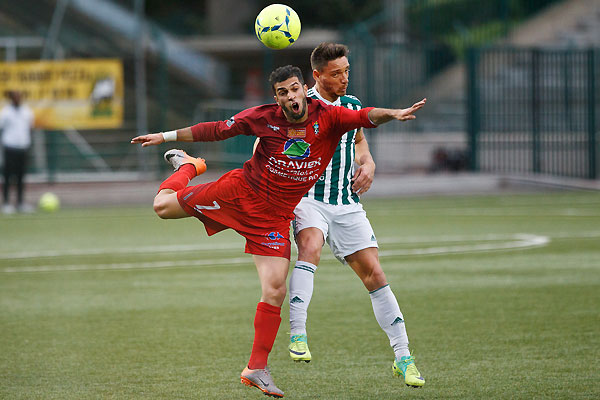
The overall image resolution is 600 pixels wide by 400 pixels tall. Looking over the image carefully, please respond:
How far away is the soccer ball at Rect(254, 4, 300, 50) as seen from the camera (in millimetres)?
6957

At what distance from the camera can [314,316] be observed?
8875mm

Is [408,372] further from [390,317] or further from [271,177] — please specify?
[271,177]

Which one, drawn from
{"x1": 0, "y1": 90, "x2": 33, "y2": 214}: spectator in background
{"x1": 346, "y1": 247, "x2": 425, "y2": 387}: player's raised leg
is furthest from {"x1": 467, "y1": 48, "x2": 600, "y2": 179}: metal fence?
{"x1": 346, "y1": 247, "x2": 425, "y2": 387}: player's raised leg

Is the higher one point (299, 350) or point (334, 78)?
point (334, 78)

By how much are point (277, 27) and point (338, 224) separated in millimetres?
1477

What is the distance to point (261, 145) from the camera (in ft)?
21.4

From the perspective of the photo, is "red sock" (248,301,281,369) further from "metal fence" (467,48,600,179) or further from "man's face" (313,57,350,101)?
"metal fence" (467,48,600,179)

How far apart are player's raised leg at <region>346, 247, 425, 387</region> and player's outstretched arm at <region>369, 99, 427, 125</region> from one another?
41.8 inches

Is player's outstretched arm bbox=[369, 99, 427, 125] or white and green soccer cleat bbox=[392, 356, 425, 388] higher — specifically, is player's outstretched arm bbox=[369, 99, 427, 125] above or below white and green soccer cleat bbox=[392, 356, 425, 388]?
above

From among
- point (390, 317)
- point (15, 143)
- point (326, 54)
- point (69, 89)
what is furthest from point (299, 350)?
point (69, 89)

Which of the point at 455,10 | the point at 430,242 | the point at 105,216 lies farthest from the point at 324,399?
the point at 455,10

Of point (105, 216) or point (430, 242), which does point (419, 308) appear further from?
point (105, 216)

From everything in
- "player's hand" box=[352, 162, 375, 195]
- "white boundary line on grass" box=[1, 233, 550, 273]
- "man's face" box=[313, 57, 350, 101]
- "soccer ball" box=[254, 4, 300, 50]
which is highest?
"soccer ball" box=[254, 4, 300, 50]

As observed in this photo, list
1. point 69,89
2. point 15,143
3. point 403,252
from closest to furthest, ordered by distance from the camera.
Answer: point 403,252 → point 15,143 → point 69,89
